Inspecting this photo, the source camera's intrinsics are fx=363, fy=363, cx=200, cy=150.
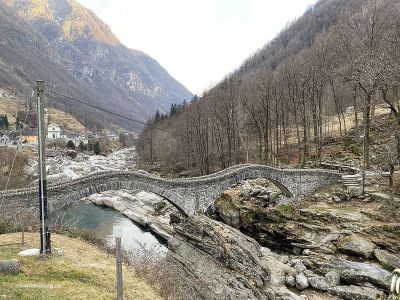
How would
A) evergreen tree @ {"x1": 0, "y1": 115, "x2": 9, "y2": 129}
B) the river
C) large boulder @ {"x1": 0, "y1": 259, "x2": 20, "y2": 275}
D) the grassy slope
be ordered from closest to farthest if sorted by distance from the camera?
the grassy slope, large boulder @ {"x1": 0, "y1": 259, "x2": 20, "y2": 275}, the river, evergreen tree @ {"x1": 0, "y1": 115, "x2": 9, "y2": 129}

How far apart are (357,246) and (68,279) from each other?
16033 millimetres

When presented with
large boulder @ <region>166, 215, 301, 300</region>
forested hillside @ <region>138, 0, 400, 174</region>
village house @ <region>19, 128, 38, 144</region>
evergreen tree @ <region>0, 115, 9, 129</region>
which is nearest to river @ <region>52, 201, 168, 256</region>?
large boulder @ <region>166, 215, 301, 300</region>

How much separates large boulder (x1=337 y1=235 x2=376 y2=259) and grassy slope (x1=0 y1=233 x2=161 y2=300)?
12.0 meters

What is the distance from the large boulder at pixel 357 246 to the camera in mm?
20756

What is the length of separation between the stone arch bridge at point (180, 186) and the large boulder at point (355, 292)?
47.9ft

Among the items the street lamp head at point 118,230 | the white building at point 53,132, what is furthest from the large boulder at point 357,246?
the white building at point 53,132

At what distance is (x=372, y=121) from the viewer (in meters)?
45.6

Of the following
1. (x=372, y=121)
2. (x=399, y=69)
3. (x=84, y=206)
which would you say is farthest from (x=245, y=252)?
(x=84, y=206)

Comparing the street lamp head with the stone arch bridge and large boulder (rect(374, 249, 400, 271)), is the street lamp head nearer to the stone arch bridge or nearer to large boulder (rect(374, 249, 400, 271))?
the stone arch bridge

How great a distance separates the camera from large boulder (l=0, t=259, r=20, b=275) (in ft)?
42.6

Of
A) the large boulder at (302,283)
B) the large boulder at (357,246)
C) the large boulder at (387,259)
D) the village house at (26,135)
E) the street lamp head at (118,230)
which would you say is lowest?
the street lamp head at (118,230)

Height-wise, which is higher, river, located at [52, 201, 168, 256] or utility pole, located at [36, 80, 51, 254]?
utility pole, located at [36, 80, 51, 254]

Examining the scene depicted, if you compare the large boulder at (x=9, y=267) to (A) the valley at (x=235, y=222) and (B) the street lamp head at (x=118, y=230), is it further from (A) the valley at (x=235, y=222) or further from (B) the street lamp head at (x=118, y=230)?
(B) the street lamp head at (x=118, y=230)

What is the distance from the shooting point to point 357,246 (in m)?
21.2
